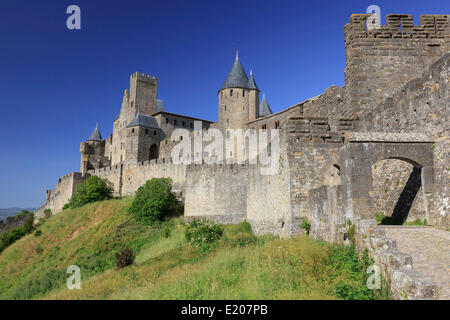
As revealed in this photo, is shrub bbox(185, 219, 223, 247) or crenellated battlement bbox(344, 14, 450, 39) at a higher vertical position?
crenellated battlement bbox(344, 14, 450, 39)

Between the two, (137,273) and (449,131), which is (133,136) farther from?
(449,131)

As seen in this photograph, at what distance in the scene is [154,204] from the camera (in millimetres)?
26438

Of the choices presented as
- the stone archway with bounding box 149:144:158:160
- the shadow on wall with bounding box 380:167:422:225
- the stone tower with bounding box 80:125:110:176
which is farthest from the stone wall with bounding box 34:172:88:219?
the shadow on wall with bounding box 380:167:422:225

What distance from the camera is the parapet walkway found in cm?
614

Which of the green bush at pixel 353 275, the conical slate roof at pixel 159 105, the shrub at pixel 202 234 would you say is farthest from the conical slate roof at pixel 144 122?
the green bush at pixel 353 275

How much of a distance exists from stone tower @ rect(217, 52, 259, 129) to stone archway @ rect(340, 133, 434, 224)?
3673 cm

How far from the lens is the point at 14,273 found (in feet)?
85.3

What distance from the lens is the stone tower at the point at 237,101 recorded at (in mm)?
46469

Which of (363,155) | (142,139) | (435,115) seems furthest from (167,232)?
(142,139)

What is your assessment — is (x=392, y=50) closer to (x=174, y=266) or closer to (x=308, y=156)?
(x=308, y=156)

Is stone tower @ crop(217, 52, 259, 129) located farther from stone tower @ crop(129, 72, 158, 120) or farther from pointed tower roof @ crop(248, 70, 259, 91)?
stone tower @ crop(129, 72, 158, 120)

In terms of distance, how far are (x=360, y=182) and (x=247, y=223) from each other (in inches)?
470
